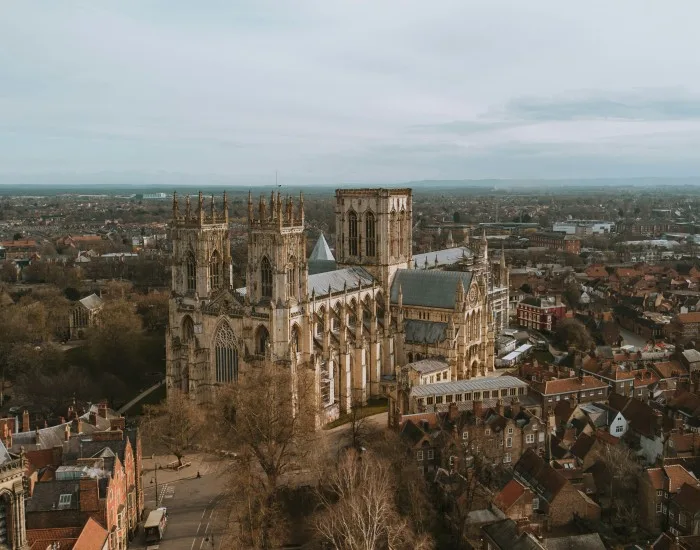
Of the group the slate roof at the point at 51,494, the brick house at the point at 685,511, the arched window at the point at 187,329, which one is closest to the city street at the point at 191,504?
the slate roof at the point at 51,494

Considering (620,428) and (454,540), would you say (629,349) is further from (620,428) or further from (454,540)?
(454,540)

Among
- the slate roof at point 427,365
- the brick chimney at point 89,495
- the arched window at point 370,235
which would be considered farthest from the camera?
the arched window at point 370,235

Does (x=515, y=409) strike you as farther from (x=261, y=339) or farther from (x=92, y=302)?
(x=92, y=302)

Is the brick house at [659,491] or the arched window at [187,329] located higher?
the arched window at [187,329]

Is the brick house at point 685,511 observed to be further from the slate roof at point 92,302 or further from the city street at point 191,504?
the slate roof at point 92,302

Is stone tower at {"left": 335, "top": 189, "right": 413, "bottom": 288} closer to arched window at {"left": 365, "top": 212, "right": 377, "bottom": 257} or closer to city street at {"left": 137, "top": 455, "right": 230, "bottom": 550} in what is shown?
arched window at {"left": 365, "top": 212, "right": 377, "bottom": 257}

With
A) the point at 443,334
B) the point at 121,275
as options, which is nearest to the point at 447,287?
the point at 443,334

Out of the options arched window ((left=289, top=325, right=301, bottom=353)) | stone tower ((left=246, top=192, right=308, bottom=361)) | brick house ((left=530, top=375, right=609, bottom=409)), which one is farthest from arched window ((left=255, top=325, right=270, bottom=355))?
brick house ((left=530, top=375, right=609, bottom=409))
